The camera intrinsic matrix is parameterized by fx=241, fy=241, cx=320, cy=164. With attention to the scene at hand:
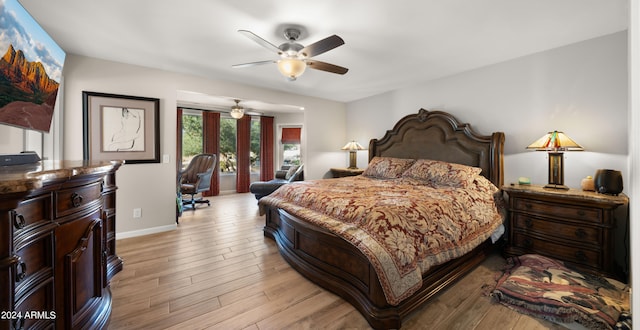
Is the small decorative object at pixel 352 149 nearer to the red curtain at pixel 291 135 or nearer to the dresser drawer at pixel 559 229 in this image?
the red curtain at pixel 291 135

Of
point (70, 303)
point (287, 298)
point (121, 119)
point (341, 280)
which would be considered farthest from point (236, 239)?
point (121, 119)

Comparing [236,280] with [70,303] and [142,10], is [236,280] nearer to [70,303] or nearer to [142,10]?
[70,303]

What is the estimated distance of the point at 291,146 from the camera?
766 centimetres

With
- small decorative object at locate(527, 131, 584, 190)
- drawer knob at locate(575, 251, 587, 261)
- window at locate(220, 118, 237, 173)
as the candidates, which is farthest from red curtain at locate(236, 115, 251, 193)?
drawer knob at locate(575, 251, 587, 261)

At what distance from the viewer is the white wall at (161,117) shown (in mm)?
3089

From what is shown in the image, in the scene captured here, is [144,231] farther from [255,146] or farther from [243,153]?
[255,146]

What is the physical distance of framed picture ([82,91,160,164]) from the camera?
319 centimetres

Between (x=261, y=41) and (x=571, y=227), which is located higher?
(x=261, y=41)

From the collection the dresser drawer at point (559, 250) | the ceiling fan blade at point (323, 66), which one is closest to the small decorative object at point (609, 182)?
the dresser drawer at point (559, 250)

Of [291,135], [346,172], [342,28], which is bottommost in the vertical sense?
[346,172]

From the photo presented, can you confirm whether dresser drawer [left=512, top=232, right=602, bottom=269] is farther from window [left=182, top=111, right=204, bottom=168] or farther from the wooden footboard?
window [left=182, top=111, right=204, bottom=168]

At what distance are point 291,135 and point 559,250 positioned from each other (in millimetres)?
6277

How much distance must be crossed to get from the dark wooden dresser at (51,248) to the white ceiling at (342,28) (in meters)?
1.66

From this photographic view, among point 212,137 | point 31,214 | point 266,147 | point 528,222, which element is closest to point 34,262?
point 31,214
